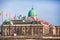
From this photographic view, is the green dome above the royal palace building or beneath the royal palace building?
above

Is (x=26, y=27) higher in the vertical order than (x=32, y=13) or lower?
lower

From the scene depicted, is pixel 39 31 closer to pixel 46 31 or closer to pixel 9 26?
pixel 46 31

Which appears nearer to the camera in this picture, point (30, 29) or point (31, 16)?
point (30, 29)

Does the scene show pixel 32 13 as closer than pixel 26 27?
No

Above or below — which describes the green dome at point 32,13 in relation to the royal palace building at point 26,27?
above

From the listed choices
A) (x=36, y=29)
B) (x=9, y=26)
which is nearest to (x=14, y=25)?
(x=9, y=26)

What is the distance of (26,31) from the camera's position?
1309 cm

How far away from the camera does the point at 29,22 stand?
43.9 feet

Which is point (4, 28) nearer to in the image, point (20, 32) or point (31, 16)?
point (20, 32)

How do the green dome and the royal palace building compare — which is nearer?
the royal palace building

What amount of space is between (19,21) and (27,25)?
1.49ft

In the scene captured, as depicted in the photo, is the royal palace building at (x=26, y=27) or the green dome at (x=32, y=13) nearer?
the royal palace building at (x=26, y=27)

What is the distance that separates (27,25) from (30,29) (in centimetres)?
36

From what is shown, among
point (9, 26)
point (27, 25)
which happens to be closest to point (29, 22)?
point (27, 25)
